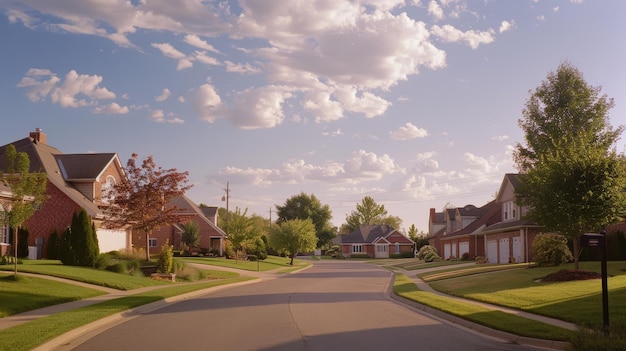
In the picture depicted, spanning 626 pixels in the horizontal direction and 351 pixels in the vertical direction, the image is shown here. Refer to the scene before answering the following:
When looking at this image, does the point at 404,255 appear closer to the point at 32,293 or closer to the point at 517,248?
the point at 517,248

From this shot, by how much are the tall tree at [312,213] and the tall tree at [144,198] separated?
82.2 metres

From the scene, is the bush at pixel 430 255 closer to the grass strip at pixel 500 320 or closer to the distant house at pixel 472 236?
the distant house at pixel 472 236

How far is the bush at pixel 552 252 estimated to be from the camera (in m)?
34.5

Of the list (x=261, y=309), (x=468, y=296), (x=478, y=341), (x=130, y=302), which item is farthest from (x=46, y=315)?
(x=468, y=296)

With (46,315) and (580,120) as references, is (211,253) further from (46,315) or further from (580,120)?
(46,315)

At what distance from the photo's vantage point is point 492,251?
4997 centimetres

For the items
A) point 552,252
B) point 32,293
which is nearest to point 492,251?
point 552,252

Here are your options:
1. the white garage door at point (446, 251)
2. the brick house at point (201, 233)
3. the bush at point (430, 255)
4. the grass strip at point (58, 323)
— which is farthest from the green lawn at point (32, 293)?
the white garage door at point (446, 251)

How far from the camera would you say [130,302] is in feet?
66.6

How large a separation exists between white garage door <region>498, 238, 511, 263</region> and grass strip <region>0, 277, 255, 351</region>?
30.4 metres

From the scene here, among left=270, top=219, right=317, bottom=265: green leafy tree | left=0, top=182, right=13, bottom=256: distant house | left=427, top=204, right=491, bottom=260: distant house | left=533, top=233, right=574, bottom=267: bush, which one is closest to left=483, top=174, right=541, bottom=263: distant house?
left=533, top=233, right=574, bottom=267: bush

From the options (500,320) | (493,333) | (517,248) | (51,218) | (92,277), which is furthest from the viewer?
(517,248)

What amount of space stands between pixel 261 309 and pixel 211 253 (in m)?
45.0

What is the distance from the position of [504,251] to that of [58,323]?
3797 centimetres
